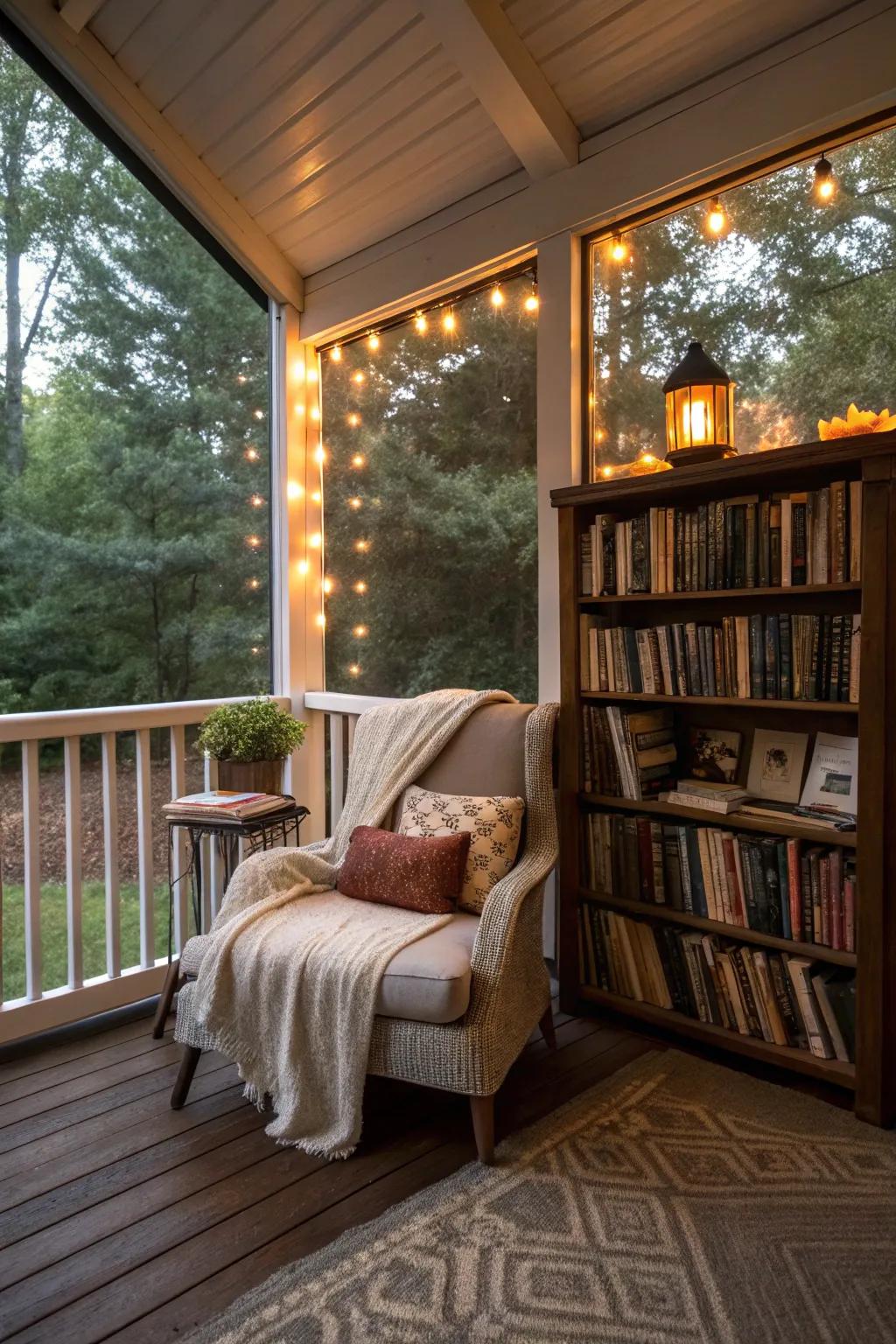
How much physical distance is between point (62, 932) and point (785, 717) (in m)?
2.39

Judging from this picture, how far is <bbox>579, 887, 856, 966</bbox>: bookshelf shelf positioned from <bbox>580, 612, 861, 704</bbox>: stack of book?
605 mm

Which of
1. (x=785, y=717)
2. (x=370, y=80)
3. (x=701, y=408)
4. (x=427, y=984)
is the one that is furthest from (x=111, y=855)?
(x=370, y=80)

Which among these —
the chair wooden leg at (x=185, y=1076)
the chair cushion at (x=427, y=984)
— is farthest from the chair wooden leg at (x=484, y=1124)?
the chair wooden leg at (x=185, y=1076)

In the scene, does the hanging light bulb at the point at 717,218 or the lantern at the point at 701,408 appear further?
the hanging light bulb at the point at 717,218

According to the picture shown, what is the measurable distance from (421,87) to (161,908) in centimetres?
286

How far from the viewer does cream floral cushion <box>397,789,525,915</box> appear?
2350mm

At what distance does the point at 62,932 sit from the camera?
2.94m

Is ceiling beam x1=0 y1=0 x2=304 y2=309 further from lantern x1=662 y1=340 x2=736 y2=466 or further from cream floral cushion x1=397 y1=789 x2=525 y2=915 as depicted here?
cream floral cushion x1=397 y1=789 x2=525 y2=915

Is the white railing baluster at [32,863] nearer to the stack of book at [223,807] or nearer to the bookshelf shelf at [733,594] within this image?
the stack of book at [223,807]

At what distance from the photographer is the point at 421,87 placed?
277 cm

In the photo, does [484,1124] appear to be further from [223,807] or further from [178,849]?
[178,849]

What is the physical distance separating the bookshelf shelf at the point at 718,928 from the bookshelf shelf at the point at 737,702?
0.58 meters

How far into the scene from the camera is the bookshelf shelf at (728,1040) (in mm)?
2135

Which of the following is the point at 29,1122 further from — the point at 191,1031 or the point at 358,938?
the point at 358,938
